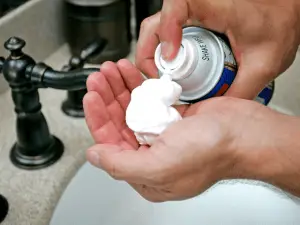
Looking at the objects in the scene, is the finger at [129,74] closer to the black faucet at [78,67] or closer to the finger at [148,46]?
the finger at [148,46]

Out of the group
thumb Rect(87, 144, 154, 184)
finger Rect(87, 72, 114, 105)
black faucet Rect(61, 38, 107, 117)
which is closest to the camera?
thumb Rect(87, 144, 154, 184)

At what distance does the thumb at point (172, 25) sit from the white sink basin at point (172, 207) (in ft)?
0.69

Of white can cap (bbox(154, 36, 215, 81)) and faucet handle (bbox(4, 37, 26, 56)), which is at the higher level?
white can cap (bbox(154, 36, 215, 81))

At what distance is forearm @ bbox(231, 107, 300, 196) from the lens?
1.43 feet

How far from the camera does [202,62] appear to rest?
481 millimetres

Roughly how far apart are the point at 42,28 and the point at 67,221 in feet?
1.19

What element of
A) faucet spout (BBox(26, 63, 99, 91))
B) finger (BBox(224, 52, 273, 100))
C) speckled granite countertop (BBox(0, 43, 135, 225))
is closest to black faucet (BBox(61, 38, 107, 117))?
speckled granite countertop (BBox(0, 43, 135, 225))

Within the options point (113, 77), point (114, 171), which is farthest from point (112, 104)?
point (114, 171)

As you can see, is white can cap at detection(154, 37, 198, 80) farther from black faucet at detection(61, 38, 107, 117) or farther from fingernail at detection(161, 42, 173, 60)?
black faucet at detection(61, 38, 107, 117)

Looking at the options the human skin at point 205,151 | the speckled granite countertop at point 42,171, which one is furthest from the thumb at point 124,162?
the speckled granite countertop at point 42,171

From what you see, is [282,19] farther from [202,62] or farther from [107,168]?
[107,168]

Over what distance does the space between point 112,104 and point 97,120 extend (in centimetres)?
5

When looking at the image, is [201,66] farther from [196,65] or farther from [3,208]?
[3,208]

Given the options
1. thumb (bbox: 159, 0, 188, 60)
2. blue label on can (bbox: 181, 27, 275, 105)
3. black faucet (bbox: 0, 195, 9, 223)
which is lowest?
black faucet (bbox: 0, 195, 9, 223)
